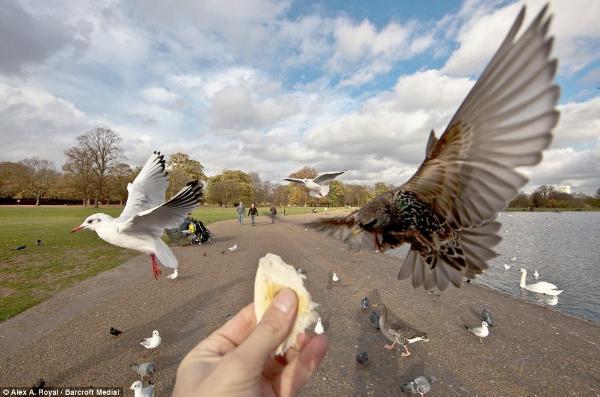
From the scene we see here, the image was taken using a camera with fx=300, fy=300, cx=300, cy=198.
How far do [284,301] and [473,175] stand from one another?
4.68ft

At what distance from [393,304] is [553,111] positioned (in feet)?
30.5

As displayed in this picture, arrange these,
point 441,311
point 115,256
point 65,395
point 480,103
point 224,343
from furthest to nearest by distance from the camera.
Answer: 1. point 115,256
2. point 441,311
3. point 65,395
4. point 224,343
5. point 480,103

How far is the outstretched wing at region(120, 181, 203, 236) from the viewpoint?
5.84m

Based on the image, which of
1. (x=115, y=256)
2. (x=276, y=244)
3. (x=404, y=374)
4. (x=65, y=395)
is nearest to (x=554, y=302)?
(x=404, y=374)

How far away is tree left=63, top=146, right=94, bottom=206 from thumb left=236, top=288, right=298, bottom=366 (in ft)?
202

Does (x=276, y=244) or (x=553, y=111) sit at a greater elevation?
(x=553, y=111)

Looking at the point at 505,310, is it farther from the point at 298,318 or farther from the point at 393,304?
the point at 298,318

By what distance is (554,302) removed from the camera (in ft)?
33.8

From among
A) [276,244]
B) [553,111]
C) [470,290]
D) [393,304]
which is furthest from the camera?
[276,244]

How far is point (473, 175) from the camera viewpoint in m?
1.90

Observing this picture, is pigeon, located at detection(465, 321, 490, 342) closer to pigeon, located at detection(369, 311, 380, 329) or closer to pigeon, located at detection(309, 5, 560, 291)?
pigeon, located at detection(369, 311, 380, 329)

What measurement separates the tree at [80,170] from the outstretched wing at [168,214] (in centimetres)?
5599

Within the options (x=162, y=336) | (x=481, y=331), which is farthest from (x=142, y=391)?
(x=481, y=331)

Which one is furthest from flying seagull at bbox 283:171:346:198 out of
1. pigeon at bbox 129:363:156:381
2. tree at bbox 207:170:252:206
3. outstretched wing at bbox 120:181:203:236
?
tree at bbox 207:170:252:206
